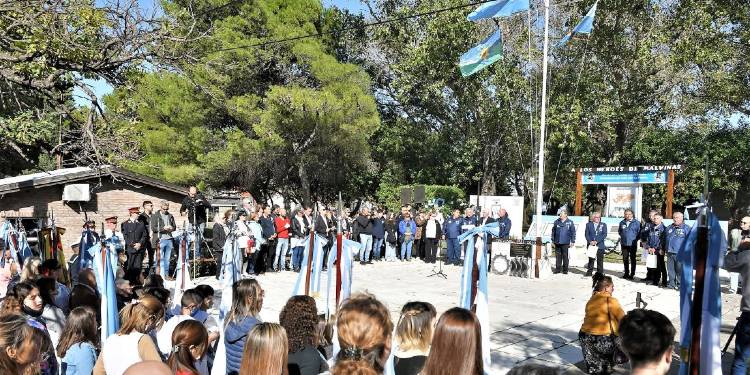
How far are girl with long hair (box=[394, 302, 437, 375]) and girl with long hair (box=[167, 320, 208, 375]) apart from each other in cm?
137

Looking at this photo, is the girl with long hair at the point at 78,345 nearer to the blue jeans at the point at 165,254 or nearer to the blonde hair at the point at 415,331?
the blonde hair at the point at 415,331

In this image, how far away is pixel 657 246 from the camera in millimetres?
14680

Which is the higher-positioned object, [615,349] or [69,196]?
[69,196]

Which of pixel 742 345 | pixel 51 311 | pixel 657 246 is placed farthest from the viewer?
pixel 657 246

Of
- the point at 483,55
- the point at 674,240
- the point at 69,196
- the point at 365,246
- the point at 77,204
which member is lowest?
the point at 365,246

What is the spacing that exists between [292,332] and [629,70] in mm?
A: 27604

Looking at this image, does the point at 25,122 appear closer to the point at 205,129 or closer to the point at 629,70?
the point at 205,129

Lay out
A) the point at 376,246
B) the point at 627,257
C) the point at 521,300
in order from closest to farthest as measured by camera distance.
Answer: the point at 521,300
the point at 627,257
the point at 376,246

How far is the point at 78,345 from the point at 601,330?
17.6ft

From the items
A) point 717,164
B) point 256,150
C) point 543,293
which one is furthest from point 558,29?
point 543,293

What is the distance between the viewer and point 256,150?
26.5 meters

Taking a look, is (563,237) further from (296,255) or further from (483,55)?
(296,255)

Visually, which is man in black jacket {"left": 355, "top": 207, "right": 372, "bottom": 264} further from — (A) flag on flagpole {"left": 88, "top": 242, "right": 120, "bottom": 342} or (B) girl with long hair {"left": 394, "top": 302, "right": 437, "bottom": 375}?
(B) girl with long hair {"left": 394, "top": 302, "right": 437, "bottom": 375}

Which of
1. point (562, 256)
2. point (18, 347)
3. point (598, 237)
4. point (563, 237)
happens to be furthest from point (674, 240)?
point (18, 347)
